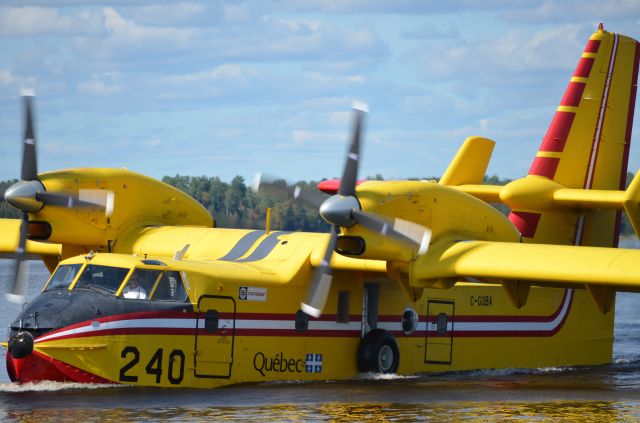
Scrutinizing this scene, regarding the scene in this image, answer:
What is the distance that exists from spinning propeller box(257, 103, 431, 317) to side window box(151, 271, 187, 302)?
2.07 m

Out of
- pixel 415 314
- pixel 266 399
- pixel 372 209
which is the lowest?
pixel 266 399

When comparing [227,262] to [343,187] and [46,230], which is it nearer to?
[343,187]

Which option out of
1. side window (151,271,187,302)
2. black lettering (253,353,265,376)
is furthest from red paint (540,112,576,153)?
side window (151,271,187,302)

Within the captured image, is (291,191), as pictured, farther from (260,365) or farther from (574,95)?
(574,95)

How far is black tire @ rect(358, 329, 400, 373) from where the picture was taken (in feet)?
64.2

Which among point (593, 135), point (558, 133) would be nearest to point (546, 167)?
point (558, 133)

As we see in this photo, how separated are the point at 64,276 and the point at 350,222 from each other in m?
4.54

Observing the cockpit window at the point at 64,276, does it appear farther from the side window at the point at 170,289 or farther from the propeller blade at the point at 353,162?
the propeller blade at the point at 353,162

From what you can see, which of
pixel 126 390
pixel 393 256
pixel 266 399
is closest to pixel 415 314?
pixel 393 256

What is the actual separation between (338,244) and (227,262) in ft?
6.79

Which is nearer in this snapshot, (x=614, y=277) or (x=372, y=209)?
(x=614, y=277)

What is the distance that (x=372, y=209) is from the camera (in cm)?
1759

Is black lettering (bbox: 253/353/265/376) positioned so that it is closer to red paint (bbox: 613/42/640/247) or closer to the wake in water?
the wake in water

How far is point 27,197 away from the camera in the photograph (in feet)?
65.4
